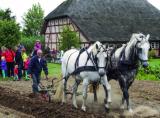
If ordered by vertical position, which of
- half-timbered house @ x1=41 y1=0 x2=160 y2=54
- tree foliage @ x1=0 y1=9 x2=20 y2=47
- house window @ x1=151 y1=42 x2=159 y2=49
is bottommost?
house window @ x1=151 y1=42 x2=159 y2=49

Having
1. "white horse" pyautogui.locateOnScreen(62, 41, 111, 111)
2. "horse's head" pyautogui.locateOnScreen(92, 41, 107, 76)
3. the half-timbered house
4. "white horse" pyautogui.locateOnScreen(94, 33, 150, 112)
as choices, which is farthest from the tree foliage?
the half-timbered house

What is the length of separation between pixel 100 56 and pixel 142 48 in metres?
1.11

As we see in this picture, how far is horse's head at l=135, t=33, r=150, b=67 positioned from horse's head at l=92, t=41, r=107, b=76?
0.88m

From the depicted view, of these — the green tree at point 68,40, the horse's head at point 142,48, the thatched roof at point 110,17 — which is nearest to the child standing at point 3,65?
the horse's head at point 142,48

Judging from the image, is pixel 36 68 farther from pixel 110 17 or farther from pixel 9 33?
pixel 110 17

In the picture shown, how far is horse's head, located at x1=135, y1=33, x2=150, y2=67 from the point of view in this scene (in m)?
11.3

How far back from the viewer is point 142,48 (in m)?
11.4

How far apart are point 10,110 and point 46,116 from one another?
173cm

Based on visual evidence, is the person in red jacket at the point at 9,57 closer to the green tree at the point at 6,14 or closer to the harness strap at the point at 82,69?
the harness strap at the point at 82,69

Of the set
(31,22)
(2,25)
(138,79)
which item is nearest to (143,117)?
(138,79)

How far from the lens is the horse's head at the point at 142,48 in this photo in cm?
1129

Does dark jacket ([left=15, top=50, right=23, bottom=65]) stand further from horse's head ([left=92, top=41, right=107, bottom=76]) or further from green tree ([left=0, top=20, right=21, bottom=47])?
horse's head ([left=92, top=41, right=107, bottom=76])

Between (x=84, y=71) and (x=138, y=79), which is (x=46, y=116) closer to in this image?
(x=84, y=71)

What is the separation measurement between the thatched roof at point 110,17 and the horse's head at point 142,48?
122 ft
